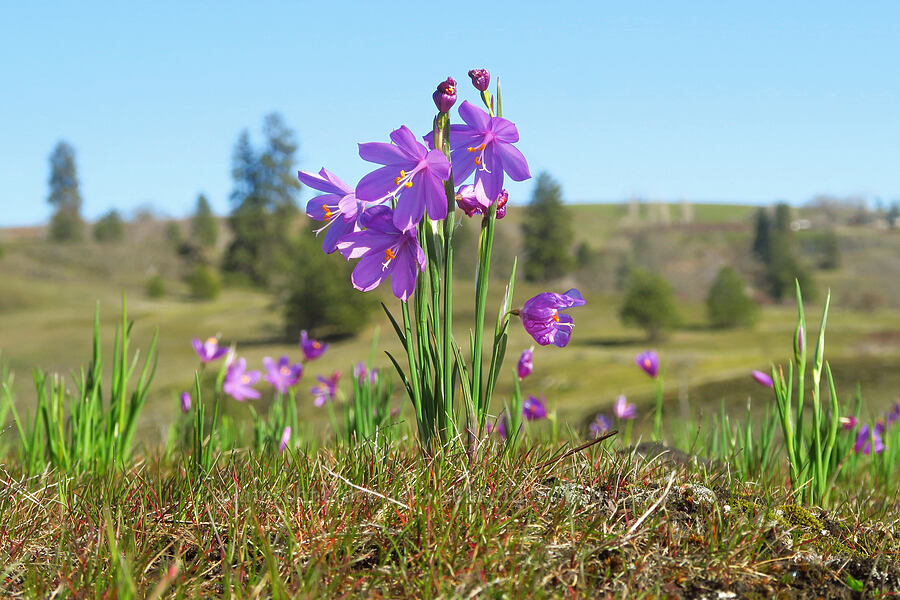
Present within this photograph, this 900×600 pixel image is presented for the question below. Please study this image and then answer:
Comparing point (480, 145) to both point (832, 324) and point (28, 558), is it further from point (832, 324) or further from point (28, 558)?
point (832, 324)

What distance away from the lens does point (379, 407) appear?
3.22 metres

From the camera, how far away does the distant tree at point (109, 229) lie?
49.7 meters

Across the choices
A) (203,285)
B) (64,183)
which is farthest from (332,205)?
(64,183)

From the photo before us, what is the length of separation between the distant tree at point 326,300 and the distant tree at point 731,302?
10.4 metres

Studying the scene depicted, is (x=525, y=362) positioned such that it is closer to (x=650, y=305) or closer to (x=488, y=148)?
(x=488, y=148)

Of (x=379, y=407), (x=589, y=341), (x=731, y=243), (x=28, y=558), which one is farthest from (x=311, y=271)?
(x=731, y=243)

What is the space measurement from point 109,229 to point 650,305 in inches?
1668

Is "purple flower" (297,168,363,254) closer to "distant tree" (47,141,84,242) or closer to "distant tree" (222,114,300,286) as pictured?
"distant tree" (222,114,300,286)

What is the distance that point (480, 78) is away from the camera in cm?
190

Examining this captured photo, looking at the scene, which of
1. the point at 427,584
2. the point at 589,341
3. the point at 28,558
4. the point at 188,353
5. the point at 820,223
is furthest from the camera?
the point at 820,223

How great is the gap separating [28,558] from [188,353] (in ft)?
56.5

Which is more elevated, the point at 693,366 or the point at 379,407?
the point at 379,407

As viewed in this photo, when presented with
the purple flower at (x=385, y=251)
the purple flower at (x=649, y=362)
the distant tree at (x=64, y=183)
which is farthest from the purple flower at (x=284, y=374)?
the distant tree at (x=64, y=183)

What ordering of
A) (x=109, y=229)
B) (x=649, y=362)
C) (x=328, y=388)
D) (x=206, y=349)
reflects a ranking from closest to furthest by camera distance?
(x=206, y=349)
(x=649, y=362)
(x=328, y=388)
(x=109, y=229)
